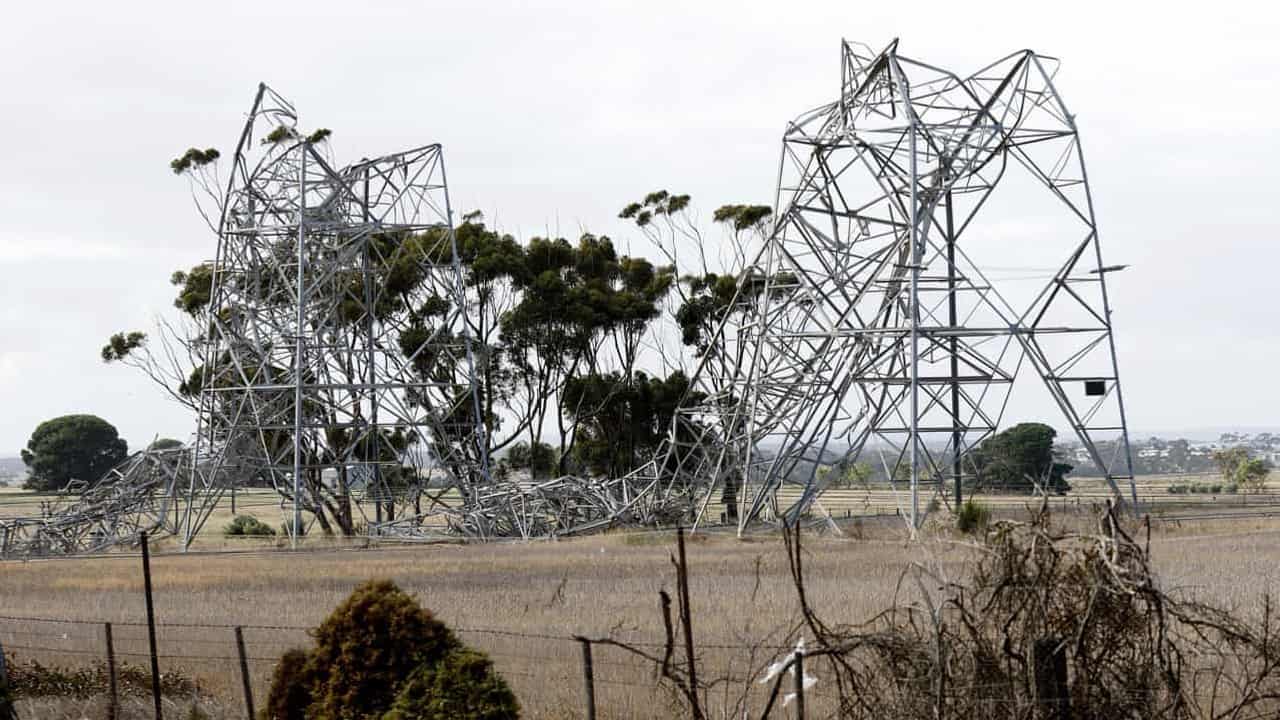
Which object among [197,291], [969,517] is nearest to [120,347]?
[197,291]

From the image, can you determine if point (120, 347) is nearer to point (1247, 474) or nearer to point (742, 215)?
point (742, 215)

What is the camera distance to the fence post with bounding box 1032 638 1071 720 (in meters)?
9.27

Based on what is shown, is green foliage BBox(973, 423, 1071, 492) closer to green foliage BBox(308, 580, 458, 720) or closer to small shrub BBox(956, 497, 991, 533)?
small shrub BBox(956, 497, 991, 533)

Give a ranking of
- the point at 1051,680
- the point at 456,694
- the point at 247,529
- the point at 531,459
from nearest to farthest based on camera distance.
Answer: the point at 1051,680 < the point at 456,694 < the point at 247,529 < the point at 531,459

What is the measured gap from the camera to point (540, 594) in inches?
975

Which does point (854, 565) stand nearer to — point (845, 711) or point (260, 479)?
point (845, 711)

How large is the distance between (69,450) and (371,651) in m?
103

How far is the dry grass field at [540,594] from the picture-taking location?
15.5 metres

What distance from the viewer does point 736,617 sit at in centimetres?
1989

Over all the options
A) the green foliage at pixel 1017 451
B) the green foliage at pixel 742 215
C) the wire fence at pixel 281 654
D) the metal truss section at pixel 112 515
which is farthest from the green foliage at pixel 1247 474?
the wire fence at pixel 281 654

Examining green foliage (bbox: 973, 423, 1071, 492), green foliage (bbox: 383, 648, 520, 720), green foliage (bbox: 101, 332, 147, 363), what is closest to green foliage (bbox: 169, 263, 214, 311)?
green foliage (bbox: 101, 332, 147, 363)

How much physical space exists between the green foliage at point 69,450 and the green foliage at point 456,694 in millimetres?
101103

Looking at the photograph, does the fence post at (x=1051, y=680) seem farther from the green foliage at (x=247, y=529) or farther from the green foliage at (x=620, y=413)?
the green foliage at (x=620, y=413)

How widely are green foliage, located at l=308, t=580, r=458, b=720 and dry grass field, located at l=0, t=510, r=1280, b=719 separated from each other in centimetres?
238
